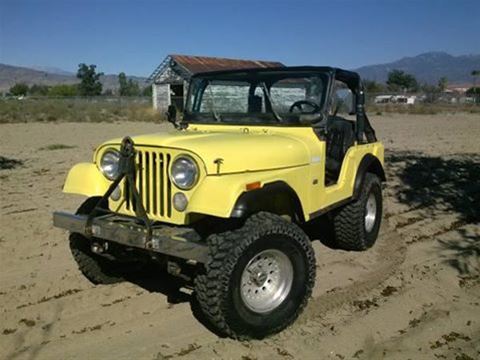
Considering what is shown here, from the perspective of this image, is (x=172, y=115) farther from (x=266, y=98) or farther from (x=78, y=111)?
(x=78, y=111)

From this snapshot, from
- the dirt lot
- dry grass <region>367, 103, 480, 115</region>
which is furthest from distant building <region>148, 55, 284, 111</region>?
the dirt lot

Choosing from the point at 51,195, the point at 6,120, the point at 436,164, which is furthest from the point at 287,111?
the point at 6,120

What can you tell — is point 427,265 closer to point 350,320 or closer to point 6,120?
point 350,320

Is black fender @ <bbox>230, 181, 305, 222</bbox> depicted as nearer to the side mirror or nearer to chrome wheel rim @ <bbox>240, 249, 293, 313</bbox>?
chrome wheel rim @ <bbox>240, 249, 293, 313</bbox>

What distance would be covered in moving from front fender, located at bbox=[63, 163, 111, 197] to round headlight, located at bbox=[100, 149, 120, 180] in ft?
0.25

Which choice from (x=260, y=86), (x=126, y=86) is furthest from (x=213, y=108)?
(x=126, y=86)

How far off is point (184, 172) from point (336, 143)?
2.27m

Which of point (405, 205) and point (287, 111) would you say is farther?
point (405, 205)

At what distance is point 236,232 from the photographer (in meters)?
3.68

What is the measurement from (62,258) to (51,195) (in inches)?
128

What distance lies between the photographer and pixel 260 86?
5.17 metres

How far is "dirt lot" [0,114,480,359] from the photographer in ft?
12.3

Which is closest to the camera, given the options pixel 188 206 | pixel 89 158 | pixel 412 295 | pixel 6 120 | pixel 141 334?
pixel 188 206

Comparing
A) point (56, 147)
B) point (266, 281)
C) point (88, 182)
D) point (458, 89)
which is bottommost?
point (56, 147)
